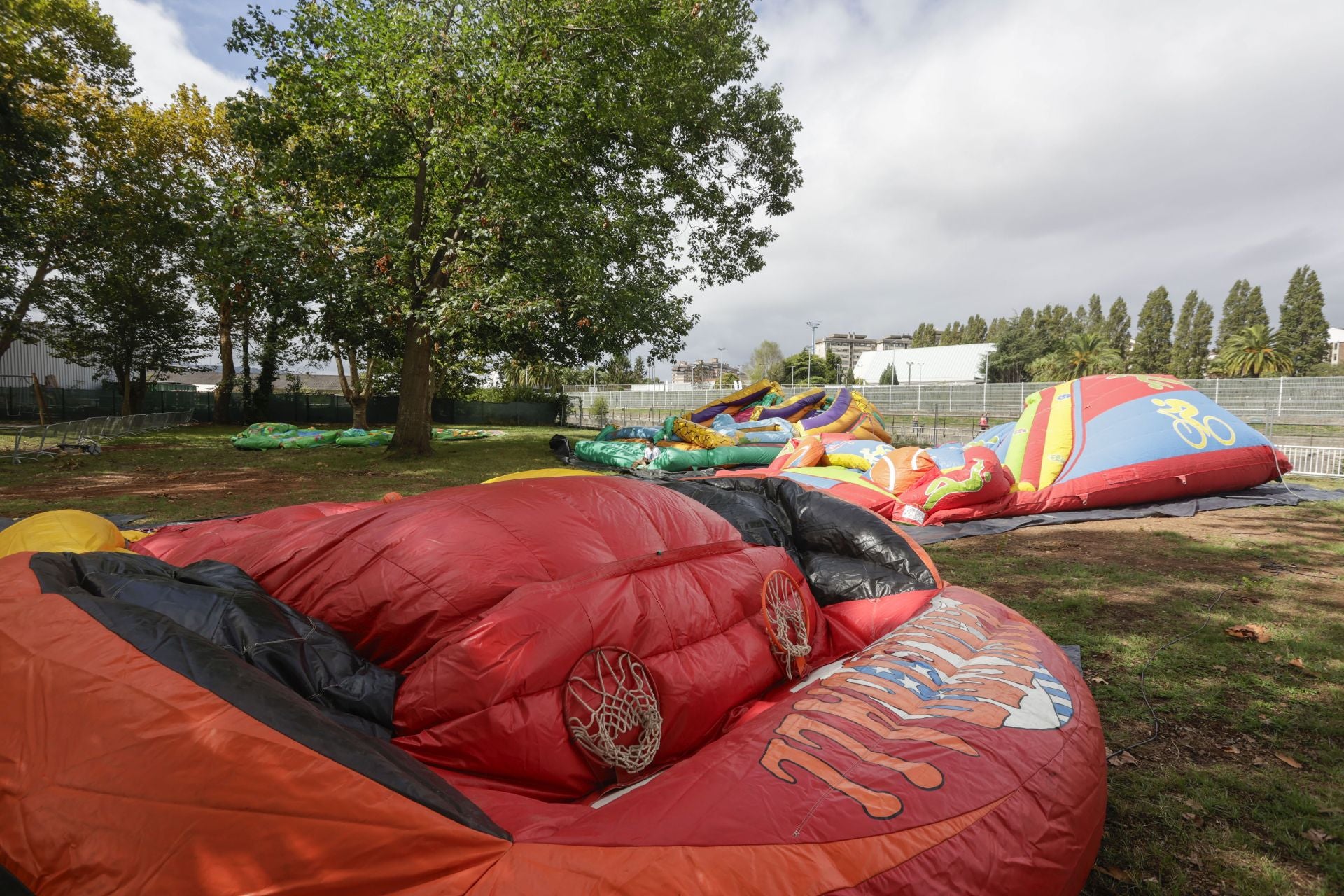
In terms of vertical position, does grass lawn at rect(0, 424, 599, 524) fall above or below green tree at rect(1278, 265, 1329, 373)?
below

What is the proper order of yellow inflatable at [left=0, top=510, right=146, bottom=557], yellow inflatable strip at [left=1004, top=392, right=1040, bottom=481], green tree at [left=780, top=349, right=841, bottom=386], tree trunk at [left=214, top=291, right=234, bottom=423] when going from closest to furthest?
yellow inflatable at [left=0, top=510, right=146, bottom=557]
yellow inflatable strip at [left=1004, top=392, right=1040, bottom=481]
tree trunk at [left=214, top=291, right=234, bottom=423]
green tree at [left=780, top=349, right=841, bottom=386]

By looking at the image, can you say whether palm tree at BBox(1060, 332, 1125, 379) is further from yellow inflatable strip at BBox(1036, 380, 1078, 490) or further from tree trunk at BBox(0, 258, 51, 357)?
tree trunk at BBox(0, 258, 51, 357)

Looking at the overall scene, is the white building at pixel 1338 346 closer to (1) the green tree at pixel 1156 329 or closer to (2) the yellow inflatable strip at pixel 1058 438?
(1) the green tree at pixel 1156 329

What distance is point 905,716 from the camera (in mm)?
2010

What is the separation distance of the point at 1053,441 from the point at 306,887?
9214mm

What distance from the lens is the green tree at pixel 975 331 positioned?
90.0 m

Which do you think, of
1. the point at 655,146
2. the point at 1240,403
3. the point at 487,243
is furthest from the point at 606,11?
the point at 1240,403

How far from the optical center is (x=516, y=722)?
1.77 m

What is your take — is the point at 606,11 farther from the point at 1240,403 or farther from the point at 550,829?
the point at 1240,403

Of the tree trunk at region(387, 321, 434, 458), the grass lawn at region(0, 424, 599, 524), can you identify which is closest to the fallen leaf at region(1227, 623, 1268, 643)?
the grass lawn at region(0, 424, 599, 524)

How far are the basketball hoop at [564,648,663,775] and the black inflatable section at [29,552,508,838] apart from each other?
41 cm

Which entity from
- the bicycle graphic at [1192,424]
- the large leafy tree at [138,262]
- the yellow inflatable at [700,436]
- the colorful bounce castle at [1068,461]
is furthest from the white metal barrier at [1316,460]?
the large leafy tree at [138,262]

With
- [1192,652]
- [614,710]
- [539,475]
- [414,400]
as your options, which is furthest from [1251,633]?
[414,400]

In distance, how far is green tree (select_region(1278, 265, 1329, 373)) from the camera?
49844 millimetres
